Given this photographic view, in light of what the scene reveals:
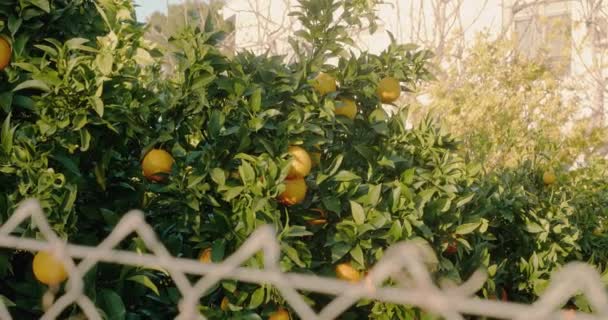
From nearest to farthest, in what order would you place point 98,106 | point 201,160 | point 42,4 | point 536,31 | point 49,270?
point 49,270 < point 98,106 < point 42,4 < point 201,160 < point 536,31

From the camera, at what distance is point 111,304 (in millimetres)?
1599

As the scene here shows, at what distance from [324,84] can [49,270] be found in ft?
3.15

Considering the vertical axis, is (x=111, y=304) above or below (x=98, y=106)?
below

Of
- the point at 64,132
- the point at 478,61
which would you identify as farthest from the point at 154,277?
the point at 478,61

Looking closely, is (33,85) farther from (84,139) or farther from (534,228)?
(534,228)

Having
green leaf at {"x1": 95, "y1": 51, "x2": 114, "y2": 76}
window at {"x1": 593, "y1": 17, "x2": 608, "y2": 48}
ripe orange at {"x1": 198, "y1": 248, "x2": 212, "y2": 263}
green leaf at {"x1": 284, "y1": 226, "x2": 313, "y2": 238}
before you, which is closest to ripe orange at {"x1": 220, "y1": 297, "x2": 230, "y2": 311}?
ripe orange at {"x1": 198, "y1": 248, "x2": 212, "y2": 263}

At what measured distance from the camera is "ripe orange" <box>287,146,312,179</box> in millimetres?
1908

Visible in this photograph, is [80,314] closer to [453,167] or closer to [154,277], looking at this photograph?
[154,277]

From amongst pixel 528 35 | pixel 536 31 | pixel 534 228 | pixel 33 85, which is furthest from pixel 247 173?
pixel 528 35

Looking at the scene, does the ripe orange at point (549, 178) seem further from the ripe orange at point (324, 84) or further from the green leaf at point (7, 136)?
the green leaf at point (7, 136)

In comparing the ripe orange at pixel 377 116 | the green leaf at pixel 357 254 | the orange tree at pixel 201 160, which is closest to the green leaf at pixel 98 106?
the orange tree at pixel 201 160

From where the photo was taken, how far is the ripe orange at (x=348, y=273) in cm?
195

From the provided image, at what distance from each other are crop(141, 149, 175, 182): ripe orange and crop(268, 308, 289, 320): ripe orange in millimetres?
450

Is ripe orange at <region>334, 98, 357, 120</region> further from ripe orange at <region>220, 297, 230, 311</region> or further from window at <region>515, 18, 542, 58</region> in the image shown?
window at <region>515, 18, 542, 58</region>
